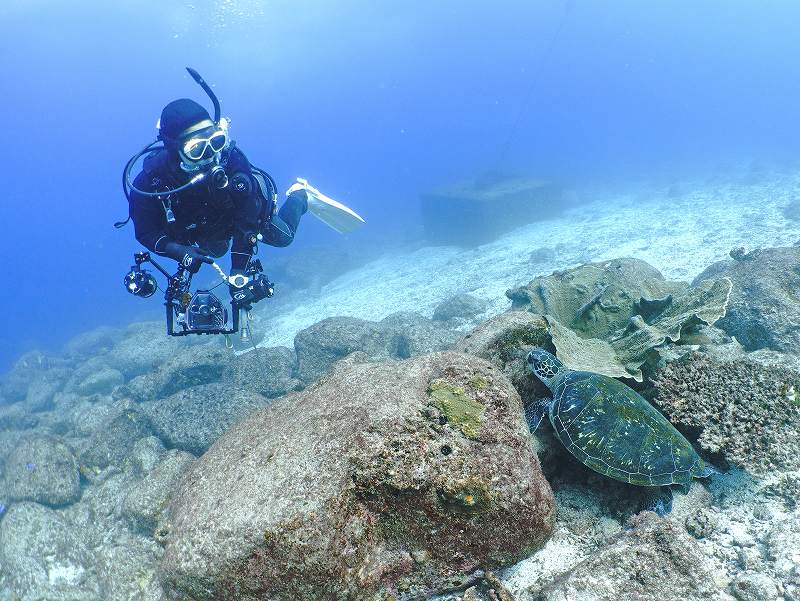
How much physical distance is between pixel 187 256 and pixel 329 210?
14.6 ft

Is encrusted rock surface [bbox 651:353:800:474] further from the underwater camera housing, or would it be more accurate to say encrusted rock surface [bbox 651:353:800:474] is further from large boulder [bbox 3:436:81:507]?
large boulder [bbox 3:436:81:507]

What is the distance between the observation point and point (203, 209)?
201 inches

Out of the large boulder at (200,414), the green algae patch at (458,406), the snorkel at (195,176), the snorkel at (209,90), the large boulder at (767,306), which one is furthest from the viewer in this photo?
the large boulder at (200,414)

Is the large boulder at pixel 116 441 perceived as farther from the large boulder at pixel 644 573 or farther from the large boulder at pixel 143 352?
the large boulder at pixel 644 573

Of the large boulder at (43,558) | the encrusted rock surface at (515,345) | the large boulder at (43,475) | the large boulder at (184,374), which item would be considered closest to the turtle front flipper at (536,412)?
the encrusted rock surface at (515,345)

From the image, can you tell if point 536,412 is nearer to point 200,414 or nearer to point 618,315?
point 618,315

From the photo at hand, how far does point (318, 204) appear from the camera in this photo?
8.54m

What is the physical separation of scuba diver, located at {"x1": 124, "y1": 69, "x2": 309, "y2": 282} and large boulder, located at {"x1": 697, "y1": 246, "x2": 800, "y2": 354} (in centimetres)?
660

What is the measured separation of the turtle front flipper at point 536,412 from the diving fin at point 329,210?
5863 millimetres

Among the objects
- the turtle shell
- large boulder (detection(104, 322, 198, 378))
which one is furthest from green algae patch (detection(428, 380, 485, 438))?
large boulder (detection(104, 322, 198, 378))

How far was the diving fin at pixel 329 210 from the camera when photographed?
8.32 metres

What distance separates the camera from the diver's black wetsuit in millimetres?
4840

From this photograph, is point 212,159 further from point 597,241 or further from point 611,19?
point 611,19

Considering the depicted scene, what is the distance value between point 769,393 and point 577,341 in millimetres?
1524
